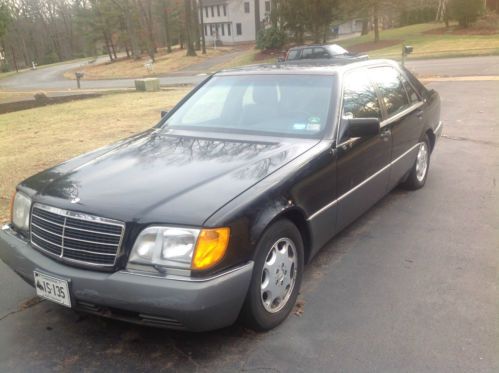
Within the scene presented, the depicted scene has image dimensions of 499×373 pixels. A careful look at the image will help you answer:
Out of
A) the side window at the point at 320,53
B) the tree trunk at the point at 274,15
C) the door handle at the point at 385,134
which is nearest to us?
the door handle at the point at 385,134

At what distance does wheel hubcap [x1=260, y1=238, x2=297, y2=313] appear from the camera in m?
2.98

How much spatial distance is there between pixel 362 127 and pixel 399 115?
52.3 inches

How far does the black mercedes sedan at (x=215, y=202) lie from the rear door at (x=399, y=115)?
0.10 m

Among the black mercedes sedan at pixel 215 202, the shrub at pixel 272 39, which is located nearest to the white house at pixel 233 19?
the shrub at pixel 272 39

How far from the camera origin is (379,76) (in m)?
4.83

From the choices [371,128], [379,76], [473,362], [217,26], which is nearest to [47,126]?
[379,76]

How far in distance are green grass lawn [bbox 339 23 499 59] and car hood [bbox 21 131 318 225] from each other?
2705 centimetres

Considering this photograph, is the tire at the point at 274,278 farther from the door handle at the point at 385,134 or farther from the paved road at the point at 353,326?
the door handle at the point at 385,134

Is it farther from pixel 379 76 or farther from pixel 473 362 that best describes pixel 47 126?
pixel 473 362

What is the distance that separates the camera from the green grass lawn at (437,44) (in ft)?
94.6

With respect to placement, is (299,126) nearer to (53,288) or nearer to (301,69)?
(301,69)

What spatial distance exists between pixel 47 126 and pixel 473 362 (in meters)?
11.0

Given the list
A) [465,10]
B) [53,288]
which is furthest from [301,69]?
[465,10]

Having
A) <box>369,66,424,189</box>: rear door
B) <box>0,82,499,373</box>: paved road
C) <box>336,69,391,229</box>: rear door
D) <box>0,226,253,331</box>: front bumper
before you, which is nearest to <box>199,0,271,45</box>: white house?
<box>369,66,424,189</box>: rear door
